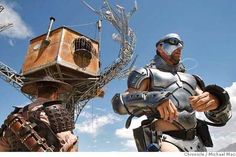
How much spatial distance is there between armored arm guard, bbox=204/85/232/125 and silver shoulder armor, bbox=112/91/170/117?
2.09ft

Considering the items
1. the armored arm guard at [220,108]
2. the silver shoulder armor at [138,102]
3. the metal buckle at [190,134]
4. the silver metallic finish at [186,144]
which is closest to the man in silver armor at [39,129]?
the silver shoulder armor at [138,102]

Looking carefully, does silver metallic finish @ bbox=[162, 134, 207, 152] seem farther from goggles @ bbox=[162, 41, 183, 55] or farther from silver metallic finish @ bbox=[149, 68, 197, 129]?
goggles @ bbox=[162, 41, 183, 55]

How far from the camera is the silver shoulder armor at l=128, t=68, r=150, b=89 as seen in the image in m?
3.76

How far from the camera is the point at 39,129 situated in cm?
365

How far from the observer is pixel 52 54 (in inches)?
882

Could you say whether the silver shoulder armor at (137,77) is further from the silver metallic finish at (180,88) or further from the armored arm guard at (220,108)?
the armored arm guard at (220,108)

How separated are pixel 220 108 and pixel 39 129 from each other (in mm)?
1994

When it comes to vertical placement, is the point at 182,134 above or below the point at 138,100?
below

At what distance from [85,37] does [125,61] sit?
3.70 m

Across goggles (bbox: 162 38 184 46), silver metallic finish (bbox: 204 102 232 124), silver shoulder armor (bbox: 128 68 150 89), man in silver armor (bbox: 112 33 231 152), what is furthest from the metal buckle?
goggles (bbox: 162 38 184 46)

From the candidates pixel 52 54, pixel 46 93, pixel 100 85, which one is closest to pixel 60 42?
pixel 52 54

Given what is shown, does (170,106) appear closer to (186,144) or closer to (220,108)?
(186,144)

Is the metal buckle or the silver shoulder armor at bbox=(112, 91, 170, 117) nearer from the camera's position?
the silver shoulder armor at bbox=(112, 91, 170, 117)

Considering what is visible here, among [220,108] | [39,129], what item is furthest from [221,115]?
[39,129]
